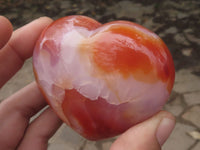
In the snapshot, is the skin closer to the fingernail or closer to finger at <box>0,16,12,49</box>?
finger at <box>0,16,12,49</box>

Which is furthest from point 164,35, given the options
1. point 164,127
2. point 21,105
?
point 164,127

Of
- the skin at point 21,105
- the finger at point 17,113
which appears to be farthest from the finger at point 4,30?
the finger at point 17,113

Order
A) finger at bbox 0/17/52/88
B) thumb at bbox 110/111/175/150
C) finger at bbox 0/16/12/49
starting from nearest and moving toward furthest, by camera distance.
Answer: thumb at bbox 110/111/175/150 < finger at bbox 0/16/12/49 < finger at bbox 0/17/52/88

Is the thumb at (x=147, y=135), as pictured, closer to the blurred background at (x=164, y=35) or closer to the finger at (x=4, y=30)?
the finger at (x=4, y=30)

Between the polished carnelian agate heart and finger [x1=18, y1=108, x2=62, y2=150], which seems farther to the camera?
finger [x1=18, y1=108, x2=62, y2=150]

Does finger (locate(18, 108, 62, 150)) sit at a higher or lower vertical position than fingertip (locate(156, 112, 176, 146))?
lower

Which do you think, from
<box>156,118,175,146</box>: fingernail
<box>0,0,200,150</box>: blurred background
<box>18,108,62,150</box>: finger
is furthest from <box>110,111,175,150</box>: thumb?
<box>0,0,200,150</box>: blurred background

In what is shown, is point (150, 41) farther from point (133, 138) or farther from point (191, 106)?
point (191, 106)

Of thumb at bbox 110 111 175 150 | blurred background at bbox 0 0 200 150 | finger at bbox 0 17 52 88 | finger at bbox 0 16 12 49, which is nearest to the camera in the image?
thumb at bbox 110 111 175 150
